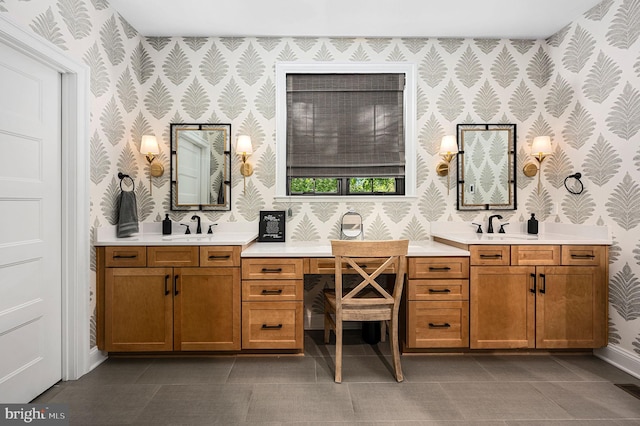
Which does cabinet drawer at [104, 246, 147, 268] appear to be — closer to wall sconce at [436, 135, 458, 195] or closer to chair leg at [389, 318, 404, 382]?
chair leg at [389, 318, 404, 382]

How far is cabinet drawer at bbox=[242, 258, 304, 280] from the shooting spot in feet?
8.30

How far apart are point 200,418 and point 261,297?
85cm

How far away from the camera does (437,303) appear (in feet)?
8.39

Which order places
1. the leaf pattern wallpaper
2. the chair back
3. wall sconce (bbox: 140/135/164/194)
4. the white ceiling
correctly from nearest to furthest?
the chair back → the white ceiling → wall sconce (bbox: 140/135/164/194) → the leaf pattern wallpaper

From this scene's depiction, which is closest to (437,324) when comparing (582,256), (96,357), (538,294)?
(538,294)

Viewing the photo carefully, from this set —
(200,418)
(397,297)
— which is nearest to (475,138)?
(397,297)

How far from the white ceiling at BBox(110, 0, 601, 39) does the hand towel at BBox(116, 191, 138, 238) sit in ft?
4.89

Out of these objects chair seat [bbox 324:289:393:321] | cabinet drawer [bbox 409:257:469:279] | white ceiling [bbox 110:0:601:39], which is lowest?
chair seat [bbox 324:289:393:321]

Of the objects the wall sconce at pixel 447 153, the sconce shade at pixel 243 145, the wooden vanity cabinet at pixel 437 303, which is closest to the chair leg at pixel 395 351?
the wooden vanity cabinet at pixel 437 303

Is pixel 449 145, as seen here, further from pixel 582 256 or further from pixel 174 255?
pixel 174 255

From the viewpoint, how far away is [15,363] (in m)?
1.91

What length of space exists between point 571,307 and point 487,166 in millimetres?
1341

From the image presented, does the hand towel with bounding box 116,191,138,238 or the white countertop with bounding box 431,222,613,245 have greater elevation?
the hand towel with bounding box 116,191,138,238

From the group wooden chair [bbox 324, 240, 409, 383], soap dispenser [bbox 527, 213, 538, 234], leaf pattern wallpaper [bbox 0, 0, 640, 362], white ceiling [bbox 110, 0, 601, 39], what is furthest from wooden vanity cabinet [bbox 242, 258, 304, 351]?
soap dispenser [bbox 527, 213, 538, 234]
